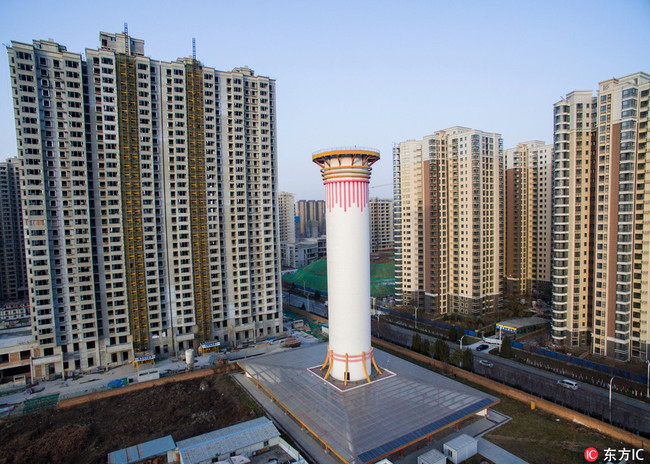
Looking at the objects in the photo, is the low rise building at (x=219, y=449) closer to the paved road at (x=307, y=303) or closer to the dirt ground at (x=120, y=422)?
the dirt ground at (x=120, y=422)

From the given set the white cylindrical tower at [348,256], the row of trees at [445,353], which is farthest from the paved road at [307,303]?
the white cylindrical tower at [348,256]

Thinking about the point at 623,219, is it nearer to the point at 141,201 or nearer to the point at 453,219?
the point at 453,219

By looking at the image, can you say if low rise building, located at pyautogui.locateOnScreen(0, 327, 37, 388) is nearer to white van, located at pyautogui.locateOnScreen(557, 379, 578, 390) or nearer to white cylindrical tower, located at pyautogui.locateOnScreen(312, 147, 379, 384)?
white cylindrical tower, located at pyautogui.locateOnScreen(312, 147, 379, 384)

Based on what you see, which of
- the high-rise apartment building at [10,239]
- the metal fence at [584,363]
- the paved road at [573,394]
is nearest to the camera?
the paved road at [573,394]

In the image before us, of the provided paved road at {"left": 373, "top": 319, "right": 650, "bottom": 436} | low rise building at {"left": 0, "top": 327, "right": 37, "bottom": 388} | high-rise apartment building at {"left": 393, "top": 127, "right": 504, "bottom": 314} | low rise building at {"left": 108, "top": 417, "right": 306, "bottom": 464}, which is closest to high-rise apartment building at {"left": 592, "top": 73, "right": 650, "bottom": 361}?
paved road at {"left": 373, "top": 319, "right": 650, "bottom": 436}

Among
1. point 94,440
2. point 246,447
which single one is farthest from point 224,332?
point 246,447

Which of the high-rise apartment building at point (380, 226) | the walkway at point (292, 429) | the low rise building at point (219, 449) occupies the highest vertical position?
the high-rise apartment building at point (380, 226)
